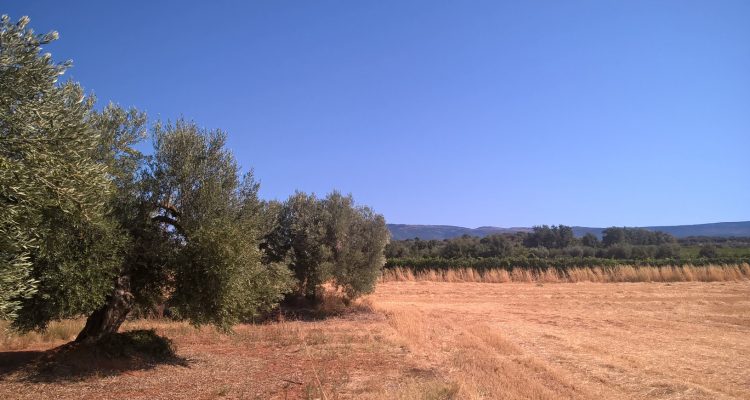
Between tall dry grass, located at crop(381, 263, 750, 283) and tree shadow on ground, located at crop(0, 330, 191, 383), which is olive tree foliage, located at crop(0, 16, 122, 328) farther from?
tall dry grass, located at crop(381, 263, 750, 283)

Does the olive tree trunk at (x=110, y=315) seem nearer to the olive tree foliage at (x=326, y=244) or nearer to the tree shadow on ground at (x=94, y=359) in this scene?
the tree shadow on ground at (x=94, y=359)

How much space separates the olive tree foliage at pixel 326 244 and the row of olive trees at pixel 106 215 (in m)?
4.45

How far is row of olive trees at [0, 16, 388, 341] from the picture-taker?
6.30m

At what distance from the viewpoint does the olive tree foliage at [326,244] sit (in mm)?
19953

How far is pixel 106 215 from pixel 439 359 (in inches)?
333

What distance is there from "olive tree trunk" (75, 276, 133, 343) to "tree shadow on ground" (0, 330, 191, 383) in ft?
0.58

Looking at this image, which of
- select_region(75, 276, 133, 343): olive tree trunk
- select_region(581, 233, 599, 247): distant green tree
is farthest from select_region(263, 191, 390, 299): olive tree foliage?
select_region(581, 233, 599, 247): distant green tree

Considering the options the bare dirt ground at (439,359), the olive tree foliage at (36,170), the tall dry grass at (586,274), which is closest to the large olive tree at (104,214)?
the olive tree foliage at (36,170)

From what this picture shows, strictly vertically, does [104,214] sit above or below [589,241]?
below

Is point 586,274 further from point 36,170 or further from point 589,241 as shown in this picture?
point 589,241

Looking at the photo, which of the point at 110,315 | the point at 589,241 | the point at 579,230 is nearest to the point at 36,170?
the point at 110,315

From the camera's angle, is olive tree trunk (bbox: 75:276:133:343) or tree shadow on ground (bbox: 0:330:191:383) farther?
olive tree trunk (bbox: 75:276:133:343)

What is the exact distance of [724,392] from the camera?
10250mm

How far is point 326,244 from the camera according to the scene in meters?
20.3
